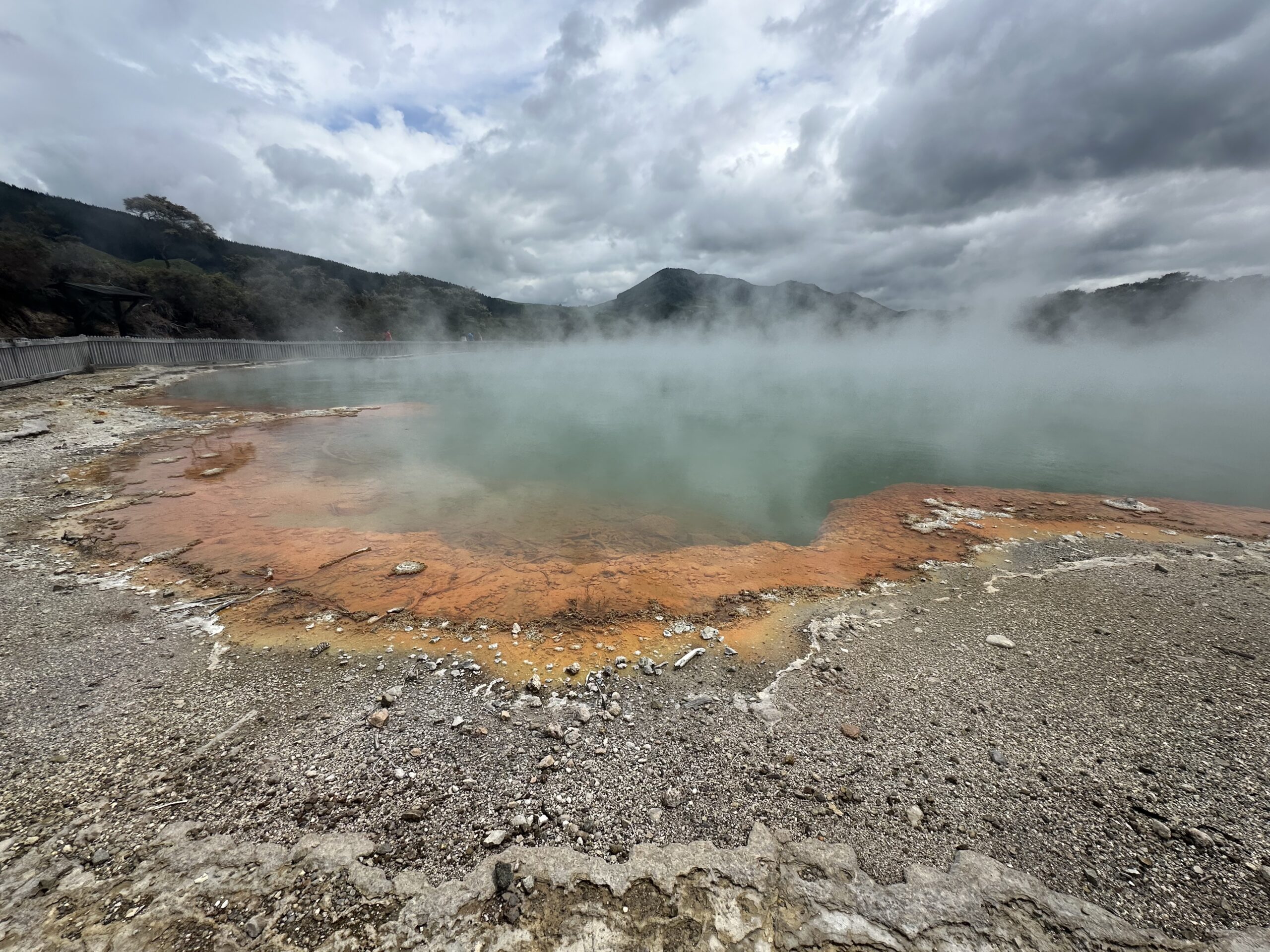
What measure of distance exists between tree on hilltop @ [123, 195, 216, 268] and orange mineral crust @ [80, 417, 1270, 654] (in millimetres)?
43458

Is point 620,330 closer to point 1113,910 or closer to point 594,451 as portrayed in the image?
point 594,451

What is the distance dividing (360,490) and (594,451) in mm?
4835

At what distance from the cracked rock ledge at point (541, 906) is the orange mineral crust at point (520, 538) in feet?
6.59

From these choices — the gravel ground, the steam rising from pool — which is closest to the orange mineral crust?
the steam rising from pool

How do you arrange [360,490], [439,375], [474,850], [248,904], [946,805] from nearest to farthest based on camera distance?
[248,904] < [474,850] < [946,805] < [360,490] < [439,375]

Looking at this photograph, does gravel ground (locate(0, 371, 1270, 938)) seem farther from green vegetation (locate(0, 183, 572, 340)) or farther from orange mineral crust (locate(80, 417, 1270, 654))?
green vegetation (locate(0, 183, 572, 340))

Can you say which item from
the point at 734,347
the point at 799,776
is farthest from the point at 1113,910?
the point at 734,347

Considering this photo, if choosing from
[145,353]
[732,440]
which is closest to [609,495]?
[732,440]

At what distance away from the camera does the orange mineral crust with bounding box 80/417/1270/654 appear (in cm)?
439

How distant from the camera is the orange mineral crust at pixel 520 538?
4391 mm

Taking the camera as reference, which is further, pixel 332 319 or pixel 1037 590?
pixel 332 319

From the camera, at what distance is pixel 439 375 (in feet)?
89.7

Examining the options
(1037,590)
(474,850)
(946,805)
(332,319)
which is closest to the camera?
(474,850)

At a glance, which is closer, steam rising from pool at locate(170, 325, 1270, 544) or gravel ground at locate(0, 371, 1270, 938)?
gravel ground at locate(0, 371, 1270, 938)
